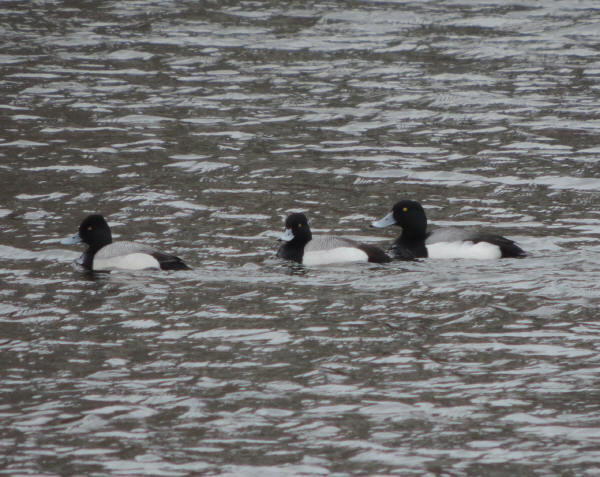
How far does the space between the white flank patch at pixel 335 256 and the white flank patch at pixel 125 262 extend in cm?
168

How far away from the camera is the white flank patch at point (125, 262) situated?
12266 mm

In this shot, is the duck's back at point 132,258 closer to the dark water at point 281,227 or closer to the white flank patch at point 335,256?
the dark water at point 281,227

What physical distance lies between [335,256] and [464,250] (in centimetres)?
135

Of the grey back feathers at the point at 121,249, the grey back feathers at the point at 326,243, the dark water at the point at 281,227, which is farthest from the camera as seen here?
the grey back feathers at the point at 326,243

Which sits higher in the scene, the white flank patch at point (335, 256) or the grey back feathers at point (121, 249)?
the grey back feathers at point (121, 249)

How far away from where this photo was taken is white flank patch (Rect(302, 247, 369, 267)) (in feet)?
40.9

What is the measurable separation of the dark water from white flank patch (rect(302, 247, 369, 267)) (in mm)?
167

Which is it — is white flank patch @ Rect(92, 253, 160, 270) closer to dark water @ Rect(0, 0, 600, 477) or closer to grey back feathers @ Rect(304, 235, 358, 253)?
dark water @ Rect(0, 0, 600, 477)

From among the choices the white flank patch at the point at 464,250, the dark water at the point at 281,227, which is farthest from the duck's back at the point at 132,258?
the white flank patch at the point at 464,250

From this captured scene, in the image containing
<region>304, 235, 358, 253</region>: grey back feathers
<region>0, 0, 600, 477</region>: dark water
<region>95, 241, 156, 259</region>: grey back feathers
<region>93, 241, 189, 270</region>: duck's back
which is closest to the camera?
<region>0, 0, 600, 477</region>: dark water

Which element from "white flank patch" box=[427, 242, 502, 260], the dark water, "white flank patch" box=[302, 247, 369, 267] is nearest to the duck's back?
the dark water

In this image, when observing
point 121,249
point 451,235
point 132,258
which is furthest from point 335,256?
point 121,249

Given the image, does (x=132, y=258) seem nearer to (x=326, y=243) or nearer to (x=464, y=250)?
(x=326, y=243)

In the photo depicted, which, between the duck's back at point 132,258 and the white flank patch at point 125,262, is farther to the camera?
the white flank patch at point 125,262
